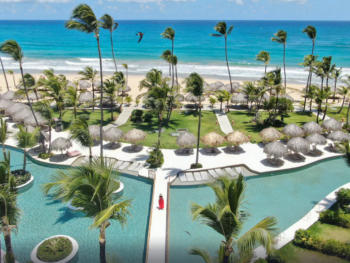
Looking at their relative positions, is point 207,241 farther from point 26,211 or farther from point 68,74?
point 68,74

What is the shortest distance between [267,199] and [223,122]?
13.6m

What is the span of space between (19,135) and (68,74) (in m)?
43.8

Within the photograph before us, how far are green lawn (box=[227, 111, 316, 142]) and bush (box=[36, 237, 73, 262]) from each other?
1660 centimetres

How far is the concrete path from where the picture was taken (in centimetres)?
2707

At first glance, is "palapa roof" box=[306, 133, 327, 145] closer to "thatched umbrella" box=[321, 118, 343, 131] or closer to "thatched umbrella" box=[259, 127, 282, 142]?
"thatched umbrella" box=[259, 127, 282, 142]

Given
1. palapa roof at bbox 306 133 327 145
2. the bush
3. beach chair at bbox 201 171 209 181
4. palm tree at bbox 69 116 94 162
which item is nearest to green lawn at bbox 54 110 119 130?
palm tree at bbox 69 116 94 162

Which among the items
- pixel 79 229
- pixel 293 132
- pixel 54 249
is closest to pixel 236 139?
pixel 293 132

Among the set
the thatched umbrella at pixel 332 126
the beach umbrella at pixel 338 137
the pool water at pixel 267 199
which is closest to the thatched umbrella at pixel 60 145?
→ the pool water at pixel 267 199

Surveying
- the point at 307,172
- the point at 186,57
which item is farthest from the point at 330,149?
the point at 186,57

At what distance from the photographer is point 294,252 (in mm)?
11922

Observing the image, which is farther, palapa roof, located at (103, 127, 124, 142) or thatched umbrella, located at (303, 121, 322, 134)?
thatched umbrella, located at (303, 121, 322, 134)

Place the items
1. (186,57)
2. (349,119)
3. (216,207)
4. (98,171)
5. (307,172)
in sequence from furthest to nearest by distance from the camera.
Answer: (186,57), (349,119), (307,172), (98,171), (216,207)

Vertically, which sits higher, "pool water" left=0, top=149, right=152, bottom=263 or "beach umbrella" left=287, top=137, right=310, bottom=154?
"beach umbrella" left=287, top=137, right=310, bottom=154

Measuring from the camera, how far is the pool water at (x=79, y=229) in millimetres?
12273
